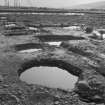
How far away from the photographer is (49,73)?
11133mm

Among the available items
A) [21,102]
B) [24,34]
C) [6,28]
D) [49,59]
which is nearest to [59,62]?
[49,59]

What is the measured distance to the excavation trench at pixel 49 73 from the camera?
9.84 meters

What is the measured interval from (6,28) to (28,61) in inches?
423

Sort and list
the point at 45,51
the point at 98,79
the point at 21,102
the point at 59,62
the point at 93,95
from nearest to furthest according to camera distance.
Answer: the point at 21,102 < the point at 93,95 < the point at 98,79 < the point at 59,62 < the point at 45,51

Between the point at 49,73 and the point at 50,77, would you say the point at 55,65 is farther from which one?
the point at 50,77

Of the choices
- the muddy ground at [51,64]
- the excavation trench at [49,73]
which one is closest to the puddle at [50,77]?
the excavation trench at [49,73]

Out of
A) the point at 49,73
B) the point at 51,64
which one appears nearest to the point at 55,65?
the point at 51,64

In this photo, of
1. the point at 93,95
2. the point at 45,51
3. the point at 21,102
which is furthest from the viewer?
the point at 45,51

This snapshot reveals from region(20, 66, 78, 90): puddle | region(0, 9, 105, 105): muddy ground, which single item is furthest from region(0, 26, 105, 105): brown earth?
region(20, 66, 78, 90): puddle

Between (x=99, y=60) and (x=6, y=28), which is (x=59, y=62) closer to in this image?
(x=99, y=60)

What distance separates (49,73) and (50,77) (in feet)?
1.98

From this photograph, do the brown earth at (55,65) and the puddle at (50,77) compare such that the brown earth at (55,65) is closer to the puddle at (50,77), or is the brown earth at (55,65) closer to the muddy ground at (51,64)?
the muddy ground at (51,64)

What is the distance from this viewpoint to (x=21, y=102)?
717cm

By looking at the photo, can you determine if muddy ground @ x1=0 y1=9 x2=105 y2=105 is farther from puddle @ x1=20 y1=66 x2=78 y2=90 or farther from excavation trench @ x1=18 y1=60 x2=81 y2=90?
puddle @ x1=20 y1=66 x2=78 y2=90
